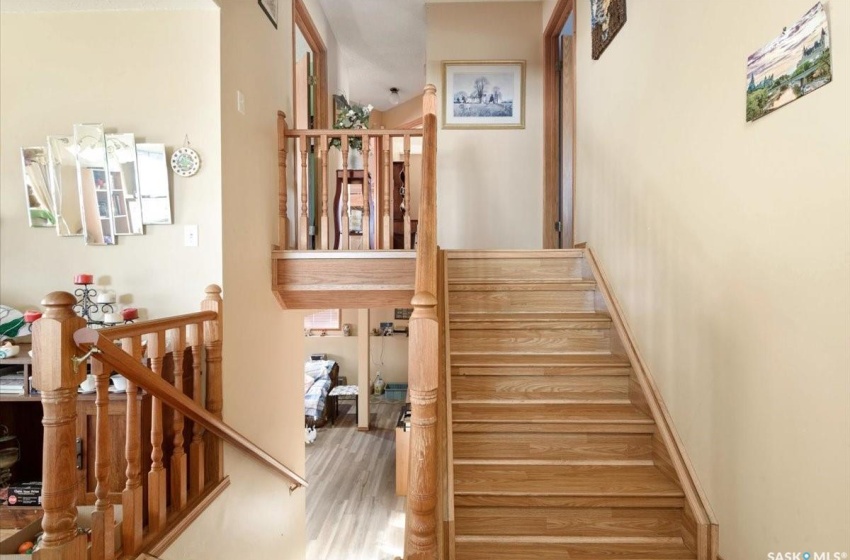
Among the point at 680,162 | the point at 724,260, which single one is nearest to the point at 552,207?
the point at 680,162

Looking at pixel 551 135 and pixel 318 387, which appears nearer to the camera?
pixel 551 135

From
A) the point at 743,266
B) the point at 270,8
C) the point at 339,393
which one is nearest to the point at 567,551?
the point at 743,266

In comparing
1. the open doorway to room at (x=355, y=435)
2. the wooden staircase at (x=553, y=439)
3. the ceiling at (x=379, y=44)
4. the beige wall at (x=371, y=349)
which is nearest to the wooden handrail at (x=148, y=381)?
the wooden staircase at (x=553, y=439)

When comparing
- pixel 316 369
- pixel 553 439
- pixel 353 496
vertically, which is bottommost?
pixel 353 496

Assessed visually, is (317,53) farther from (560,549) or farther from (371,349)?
(371,349)

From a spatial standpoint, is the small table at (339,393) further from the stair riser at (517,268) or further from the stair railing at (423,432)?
the stair railing at (423,432)

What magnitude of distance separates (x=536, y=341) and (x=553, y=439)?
59 cm

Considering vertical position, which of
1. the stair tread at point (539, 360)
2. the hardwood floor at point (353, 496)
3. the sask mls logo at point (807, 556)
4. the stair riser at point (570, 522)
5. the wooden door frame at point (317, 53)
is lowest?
the hardwood floor at point (353, 496)

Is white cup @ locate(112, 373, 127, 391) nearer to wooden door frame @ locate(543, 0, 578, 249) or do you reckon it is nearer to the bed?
wooden door frame @ locate(543, 0, 578, 249)

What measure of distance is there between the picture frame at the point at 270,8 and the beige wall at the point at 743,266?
212cm

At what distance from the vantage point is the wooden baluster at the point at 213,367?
1931mm

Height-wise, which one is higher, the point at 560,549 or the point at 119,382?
the point at 119,382

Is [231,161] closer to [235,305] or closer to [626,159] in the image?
[235,305]

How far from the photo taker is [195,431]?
1.92m
